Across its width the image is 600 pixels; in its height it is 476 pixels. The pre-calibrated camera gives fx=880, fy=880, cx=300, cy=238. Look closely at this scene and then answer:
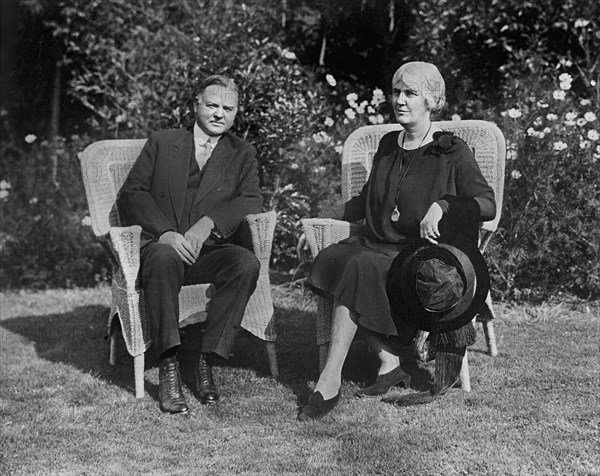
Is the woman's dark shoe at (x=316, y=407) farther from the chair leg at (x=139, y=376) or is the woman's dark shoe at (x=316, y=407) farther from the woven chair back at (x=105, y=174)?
the woven chair back at (x=105, y=174)

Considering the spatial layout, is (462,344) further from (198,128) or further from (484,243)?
(198,128)

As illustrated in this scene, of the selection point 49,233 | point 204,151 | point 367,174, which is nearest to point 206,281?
point 204,151

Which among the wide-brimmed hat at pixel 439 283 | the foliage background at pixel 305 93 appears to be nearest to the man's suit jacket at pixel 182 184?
the wide-brimmed hat at pixel 439 283

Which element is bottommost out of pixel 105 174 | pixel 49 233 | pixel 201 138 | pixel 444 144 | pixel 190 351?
pixel 190 351

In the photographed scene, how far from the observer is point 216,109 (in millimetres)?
4016

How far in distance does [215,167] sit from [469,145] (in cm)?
117

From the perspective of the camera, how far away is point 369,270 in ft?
11.5

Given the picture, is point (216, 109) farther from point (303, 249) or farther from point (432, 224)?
point (432, 224)

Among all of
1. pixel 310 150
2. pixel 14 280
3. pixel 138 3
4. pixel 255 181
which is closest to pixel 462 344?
pixel 255 181

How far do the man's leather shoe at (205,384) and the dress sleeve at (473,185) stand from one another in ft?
4.27

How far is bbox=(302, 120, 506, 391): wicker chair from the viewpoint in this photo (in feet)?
12.4

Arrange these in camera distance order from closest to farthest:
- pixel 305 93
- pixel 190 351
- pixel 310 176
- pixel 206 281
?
pixel 206 281, pixel 190 351, pixel 310 176, pixel 305 93

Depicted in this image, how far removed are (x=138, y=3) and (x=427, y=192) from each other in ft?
14.1

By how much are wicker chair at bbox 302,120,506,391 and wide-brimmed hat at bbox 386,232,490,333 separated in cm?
28
